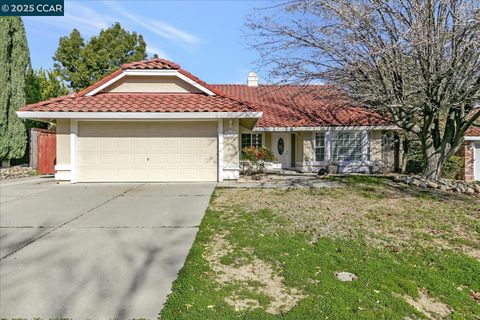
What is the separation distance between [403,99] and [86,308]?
1025 centimetres

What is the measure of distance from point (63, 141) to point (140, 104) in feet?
10.1

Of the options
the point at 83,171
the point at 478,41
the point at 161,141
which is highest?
the point at 478,41

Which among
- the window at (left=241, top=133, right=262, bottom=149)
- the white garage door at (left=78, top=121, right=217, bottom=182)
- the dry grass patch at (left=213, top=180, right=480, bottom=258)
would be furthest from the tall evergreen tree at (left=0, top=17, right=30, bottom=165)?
the dry grass patch at (left=213, top=180, right=480, bottom=258)

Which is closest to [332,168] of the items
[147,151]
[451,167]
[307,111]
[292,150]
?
[292,150]

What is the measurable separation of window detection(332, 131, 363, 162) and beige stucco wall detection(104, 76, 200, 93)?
26.9 ft

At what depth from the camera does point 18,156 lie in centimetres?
1534

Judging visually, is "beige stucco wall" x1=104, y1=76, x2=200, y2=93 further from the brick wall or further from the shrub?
the brick wall

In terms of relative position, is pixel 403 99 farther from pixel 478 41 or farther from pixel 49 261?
pixel 49 261

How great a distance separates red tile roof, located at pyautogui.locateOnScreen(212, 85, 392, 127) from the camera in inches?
634

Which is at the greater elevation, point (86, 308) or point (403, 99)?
point (403, 99)

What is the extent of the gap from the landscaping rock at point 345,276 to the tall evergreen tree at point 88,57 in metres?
31.1

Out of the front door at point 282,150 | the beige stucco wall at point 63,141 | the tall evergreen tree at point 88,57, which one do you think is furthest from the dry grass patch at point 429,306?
the tall evergreen tree at point 88,57

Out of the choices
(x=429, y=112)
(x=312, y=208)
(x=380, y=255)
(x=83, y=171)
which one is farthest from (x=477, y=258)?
(x=83, y=171)

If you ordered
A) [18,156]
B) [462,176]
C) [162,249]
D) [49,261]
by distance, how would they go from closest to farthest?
[49,261]
[162,249]
[18,156]
[462,176]
